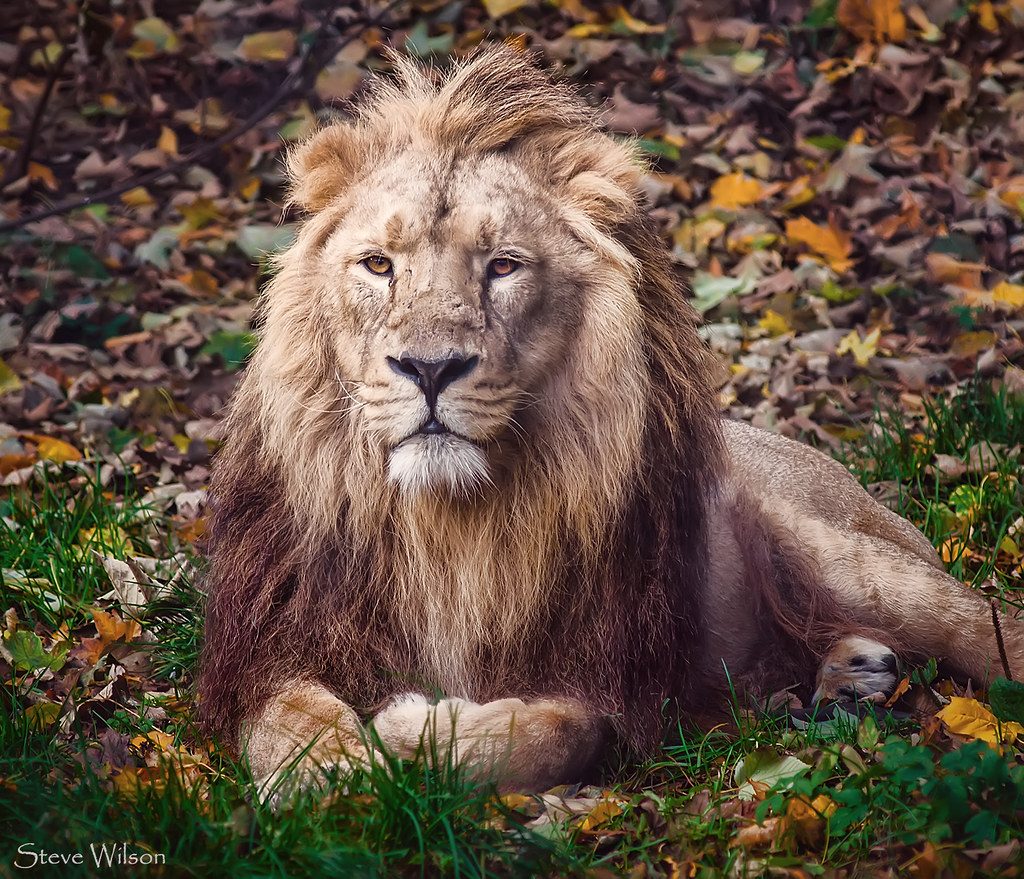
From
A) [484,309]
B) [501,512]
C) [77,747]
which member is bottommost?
[77,747]

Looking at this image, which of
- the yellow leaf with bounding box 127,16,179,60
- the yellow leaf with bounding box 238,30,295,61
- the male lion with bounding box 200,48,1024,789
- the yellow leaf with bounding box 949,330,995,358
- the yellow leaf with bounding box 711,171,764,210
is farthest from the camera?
the yellow leaf with bounding box 127,16,179,60

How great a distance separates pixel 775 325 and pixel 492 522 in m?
3.70

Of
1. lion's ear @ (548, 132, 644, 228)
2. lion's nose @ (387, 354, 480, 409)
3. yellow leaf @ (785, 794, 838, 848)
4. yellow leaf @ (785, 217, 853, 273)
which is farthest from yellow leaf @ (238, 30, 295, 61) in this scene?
yellow leaf @ (785, 794, 838, 848)

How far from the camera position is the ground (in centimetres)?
281

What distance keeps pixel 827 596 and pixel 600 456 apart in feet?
3.11

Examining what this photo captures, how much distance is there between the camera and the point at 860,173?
753cm

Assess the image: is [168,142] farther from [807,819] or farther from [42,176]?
[807,819]

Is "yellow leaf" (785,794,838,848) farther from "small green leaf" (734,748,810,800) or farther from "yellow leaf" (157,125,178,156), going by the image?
"yellow leaf" (157,125,178,156)

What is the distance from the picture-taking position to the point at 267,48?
27.9 ft

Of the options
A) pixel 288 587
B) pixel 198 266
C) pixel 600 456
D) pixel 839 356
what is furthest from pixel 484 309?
pixel 198 266

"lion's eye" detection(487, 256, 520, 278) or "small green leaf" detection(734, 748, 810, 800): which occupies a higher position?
"lion's eye" detection(487, 256, 520, 278)

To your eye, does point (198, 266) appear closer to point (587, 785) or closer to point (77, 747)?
point (77, 747)

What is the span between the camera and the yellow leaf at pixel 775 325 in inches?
258

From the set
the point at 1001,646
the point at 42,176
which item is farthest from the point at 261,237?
the point at 1001,646
